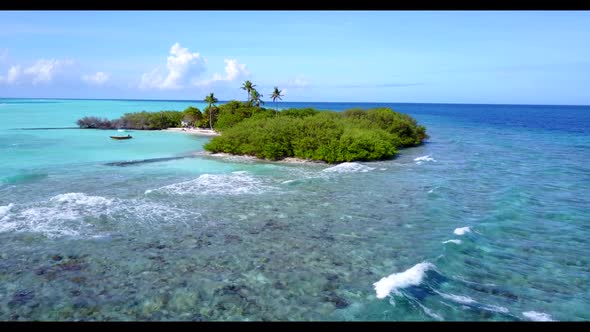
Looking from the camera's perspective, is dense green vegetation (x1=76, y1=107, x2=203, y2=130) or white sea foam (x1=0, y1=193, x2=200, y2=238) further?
dense green vegetation (x1=76, y1=107, x2=203, y2=130)

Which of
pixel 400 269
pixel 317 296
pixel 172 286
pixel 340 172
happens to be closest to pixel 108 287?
pixel 172 286

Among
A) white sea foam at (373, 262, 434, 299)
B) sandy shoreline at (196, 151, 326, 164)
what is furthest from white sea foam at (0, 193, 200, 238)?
sandy shoreline at (196, 151, 326, 164)

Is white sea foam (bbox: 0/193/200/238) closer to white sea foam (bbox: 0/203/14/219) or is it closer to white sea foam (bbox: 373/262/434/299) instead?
white sea foam (bbox: 0/203/14/219)

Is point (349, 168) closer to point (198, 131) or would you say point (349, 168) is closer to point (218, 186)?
point (218, 186)

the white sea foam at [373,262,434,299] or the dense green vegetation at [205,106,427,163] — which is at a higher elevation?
the dense green vegetation at [205,106,427,163]

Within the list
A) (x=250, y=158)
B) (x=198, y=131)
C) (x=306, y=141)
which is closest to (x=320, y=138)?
(x=306, y=141)

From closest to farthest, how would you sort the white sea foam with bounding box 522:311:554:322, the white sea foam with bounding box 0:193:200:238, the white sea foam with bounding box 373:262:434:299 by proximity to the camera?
the white sea foam with bounding box 522:311:554:322
the white sea foam with bounding box 373:262:434:299
the white sea foam with bounding box 0:193:200:238

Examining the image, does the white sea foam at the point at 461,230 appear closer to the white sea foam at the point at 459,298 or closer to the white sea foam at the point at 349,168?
the white sea foam at the point at 459,298
